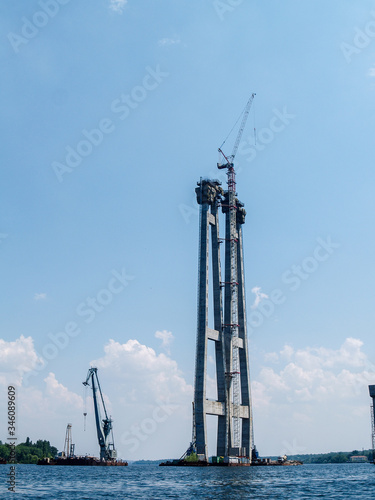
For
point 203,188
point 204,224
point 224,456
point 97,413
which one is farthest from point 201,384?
point 97,413

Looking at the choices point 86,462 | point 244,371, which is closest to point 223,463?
point 244,371

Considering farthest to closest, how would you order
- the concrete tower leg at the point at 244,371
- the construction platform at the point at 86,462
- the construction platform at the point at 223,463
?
the construction platform at the point at 86,462
the concrete tower leg at the point at 244,371
the construction platform at the point at 223,463

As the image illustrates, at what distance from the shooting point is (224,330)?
122 meters

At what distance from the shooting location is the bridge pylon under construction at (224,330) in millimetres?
108938

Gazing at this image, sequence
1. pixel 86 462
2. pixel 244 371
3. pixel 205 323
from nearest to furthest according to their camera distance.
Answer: pixel 205 323, pixel 244 371, pixel 86 462

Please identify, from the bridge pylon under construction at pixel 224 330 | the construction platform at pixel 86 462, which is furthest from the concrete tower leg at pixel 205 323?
the construction platform at pixel 86 462

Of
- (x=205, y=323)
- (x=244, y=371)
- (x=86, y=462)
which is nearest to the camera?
(x=205, y=323)

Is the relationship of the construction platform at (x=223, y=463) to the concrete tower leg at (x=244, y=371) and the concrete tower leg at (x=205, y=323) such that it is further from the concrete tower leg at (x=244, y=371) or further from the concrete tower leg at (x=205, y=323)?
the concrete tower leg at (x=244, y=371)

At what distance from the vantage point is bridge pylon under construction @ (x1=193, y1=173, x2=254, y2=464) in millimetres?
108938

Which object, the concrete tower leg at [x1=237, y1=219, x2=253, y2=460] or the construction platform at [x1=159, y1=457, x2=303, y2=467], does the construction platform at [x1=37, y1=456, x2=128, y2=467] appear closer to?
the construction platform at [x1=159, y1=457, x2=303, y2=467]

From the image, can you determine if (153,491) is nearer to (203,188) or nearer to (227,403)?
(227,403)

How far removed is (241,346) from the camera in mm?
126125

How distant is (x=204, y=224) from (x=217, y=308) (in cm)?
1747

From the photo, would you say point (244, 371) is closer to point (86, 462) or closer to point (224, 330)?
point (224, 330)
